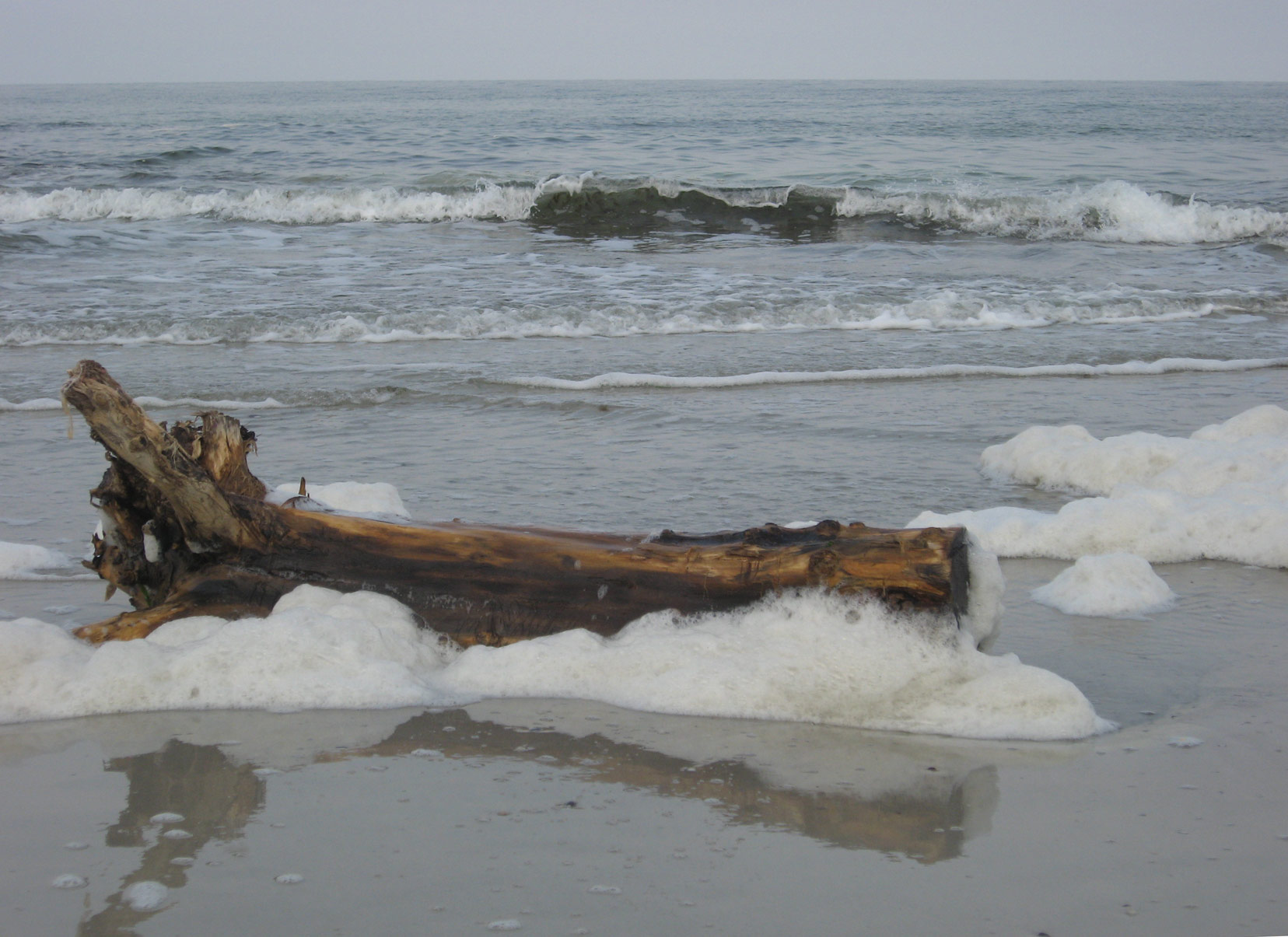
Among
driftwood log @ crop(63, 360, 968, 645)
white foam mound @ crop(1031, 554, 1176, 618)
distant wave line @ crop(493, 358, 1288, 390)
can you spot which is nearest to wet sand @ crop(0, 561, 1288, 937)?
driftwood log @ crop(63, 360, 968, 645)

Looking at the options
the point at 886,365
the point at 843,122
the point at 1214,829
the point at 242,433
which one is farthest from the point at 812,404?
the point at 843,122

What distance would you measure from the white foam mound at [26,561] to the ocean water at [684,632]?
0.01 m

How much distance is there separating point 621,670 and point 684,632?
0.20m

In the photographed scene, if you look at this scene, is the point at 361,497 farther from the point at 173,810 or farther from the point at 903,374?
the point at 903,374

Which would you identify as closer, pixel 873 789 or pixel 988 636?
pixel 873 789

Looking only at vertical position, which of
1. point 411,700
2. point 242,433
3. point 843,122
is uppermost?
point 843,122

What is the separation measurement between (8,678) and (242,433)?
0.85 meters

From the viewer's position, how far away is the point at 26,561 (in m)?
3.96

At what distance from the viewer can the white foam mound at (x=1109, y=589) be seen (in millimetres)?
3551

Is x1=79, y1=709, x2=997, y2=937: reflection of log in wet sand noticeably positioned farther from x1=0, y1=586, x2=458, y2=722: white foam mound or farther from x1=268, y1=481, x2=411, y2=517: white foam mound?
x1=268, y1=481, x2=411, y2=517: white foam mound

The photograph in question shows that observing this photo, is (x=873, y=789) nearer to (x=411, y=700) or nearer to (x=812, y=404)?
(x=411, y=700)

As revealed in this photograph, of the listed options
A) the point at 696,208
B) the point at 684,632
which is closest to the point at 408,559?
the point at 684,632

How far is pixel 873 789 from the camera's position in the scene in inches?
94.1

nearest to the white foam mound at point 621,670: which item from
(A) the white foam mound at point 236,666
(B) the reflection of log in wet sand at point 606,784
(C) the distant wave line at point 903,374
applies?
(A) the white foam mound at point 236,666
